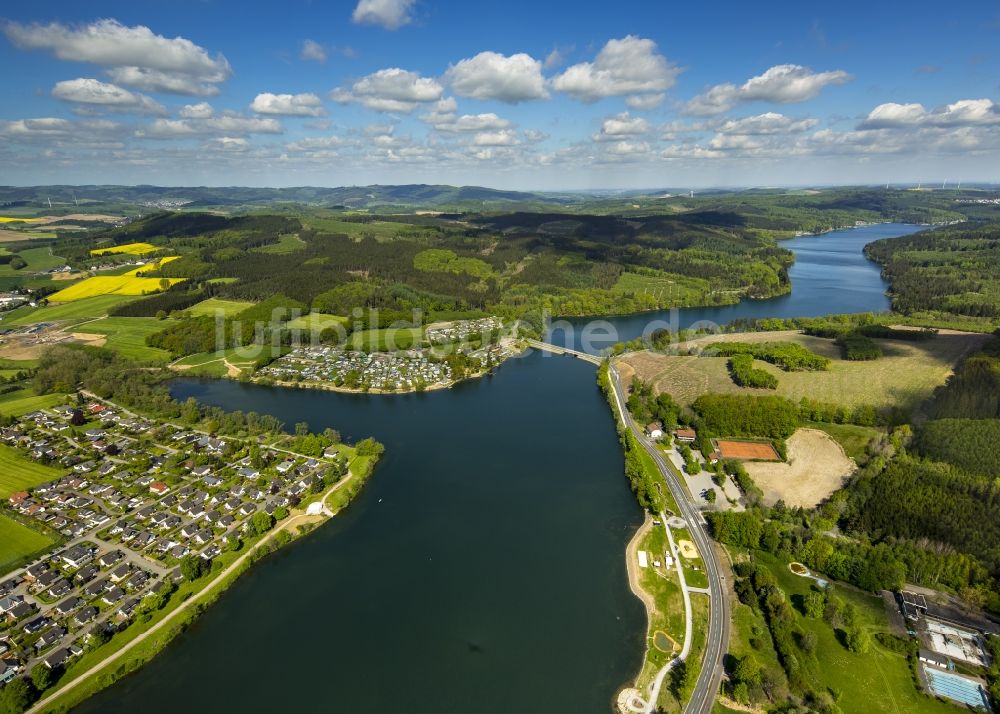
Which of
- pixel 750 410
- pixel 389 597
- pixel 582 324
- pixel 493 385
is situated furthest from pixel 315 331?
pixel 750 410

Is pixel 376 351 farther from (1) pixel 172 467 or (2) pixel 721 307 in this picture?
(2) pixel 721 307

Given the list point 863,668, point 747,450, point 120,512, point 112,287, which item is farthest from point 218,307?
point 863,668

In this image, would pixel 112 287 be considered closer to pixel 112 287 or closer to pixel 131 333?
pixel 112 287

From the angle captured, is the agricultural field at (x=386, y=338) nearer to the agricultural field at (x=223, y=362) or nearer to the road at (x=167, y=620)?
the agricultural field at (x=223, y=362)

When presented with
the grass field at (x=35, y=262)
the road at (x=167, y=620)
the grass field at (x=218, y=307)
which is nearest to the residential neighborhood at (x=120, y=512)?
the road at (x=167, y=620)

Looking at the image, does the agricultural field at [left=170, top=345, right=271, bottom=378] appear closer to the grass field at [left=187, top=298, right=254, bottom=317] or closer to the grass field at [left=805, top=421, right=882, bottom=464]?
the grass field at [left=187, top=298, right=254, bottom=317]

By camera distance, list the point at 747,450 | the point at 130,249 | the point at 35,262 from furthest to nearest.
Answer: the point at 130,249 → the point at 35,262 → the point at 747,450
